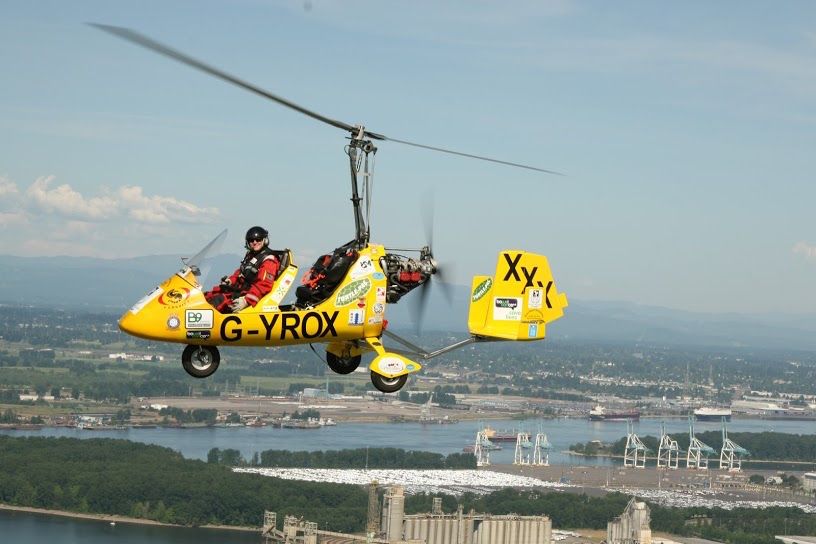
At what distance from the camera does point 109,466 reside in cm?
7994

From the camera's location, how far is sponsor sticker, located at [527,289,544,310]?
17062mm

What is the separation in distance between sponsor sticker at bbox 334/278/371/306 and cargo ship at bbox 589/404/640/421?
147976 mm

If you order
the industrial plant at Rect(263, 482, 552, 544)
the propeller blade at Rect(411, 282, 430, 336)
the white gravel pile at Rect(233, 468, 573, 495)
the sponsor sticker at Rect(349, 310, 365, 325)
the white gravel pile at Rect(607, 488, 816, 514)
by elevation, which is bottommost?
the white gravel pile at Rect(607, 488, 816, 514)

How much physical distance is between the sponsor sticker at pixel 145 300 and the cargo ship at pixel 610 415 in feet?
488

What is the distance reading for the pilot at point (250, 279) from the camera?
51.0ft

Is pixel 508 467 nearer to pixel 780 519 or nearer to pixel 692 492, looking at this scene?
pixel 692 492

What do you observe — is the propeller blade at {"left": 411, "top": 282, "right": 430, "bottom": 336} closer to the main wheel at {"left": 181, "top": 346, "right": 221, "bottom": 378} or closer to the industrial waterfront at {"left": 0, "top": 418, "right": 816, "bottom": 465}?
the main wheel at {"left": 181, "top": 346, "right": 221, "bottom": 378}

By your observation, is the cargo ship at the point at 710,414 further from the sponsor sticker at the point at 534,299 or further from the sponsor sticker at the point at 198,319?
the sponsor sticker at the point at 198,319

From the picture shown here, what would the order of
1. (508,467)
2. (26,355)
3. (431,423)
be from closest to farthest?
(508,467)
(431,423)
(26,355)

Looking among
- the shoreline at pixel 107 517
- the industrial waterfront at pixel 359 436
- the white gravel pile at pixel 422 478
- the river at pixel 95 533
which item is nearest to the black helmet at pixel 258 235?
the river at pixel 95 533

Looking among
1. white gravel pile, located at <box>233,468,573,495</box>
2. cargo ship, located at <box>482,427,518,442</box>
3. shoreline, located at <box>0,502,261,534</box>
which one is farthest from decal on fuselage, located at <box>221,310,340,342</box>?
cargo ship, located at <box>482,427,518,442</box>

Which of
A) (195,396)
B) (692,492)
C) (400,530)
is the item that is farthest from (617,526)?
(195,396)

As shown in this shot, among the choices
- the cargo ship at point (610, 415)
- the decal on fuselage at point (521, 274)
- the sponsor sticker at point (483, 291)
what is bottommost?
the cargo ship at point (610, 415)

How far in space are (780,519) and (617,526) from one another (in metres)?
26.2
